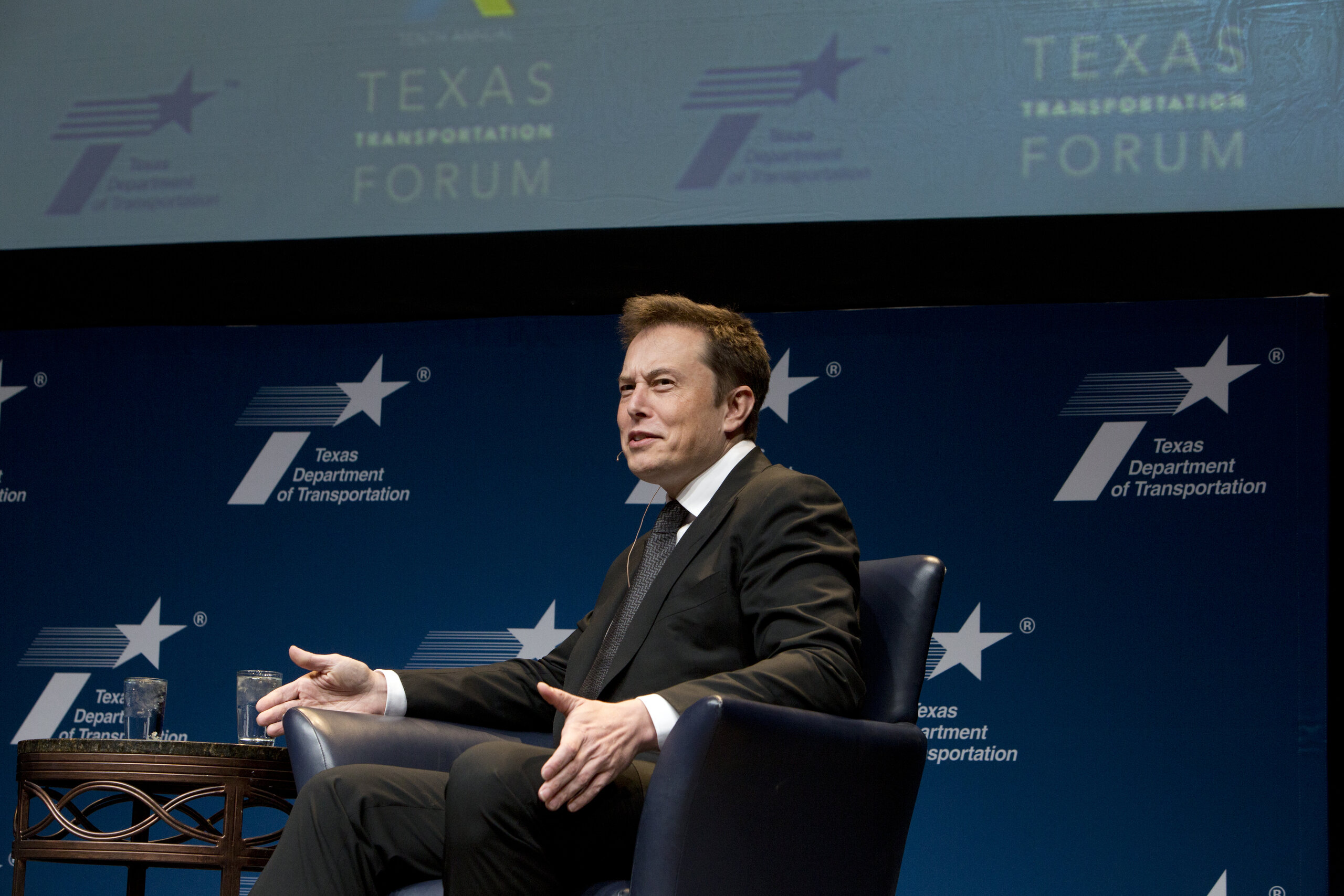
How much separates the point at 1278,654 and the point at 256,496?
9.79ft

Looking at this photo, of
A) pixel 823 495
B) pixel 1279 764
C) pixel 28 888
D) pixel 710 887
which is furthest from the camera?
pixel 28 888

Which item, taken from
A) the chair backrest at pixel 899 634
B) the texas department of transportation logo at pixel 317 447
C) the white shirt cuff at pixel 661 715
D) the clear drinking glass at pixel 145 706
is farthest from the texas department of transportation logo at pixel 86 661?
the white shirt cuff at pixel 661 715

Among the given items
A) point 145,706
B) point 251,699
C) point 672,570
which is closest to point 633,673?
point 672,570

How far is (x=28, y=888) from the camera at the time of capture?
3910 mm

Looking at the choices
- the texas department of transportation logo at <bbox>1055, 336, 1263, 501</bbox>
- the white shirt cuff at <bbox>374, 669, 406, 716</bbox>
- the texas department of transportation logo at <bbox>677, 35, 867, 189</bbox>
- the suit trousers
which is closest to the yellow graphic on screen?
the texas department of transportation logo at <bbox>677, 35, 867, 189</bbox>

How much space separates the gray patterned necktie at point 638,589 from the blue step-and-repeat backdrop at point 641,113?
1.34m

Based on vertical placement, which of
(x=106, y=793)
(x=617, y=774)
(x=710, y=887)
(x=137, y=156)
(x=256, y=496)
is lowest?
(x=710, y=887)

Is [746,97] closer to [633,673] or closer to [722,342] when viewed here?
[722,342]

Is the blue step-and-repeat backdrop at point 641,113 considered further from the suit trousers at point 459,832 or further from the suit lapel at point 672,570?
the suit trousers at point 459,832


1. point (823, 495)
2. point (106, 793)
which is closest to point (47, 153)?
point (106, 793)

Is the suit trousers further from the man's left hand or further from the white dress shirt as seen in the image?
the white dress shirt

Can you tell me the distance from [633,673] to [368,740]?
43 cm

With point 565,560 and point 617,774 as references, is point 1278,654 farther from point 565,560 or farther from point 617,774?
point 617,774

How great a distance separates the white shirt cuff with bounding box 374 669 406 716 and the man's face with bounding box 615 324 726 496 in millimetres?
530
